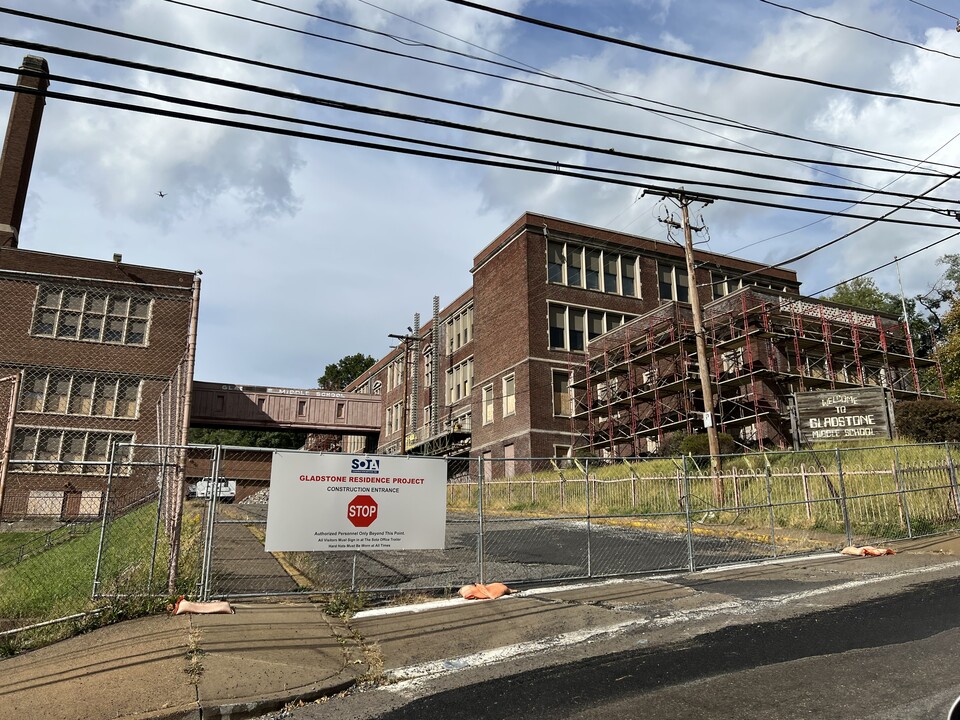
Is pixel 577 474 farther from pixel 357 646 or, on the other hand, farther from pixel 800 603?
pixel 357 646

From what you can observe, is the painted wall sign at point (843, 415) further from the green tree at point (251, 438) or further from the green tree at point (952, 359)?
the green tree at point (251, 438)

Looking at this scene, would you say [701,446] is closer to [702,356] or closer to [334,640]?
[702,356]

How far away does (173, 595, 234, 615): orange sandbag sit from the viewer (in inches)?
302

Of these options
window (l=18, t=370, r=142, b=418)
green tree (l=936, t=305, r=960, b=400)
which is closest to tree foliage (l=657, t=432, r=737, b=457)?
green tree (l=936, t=305, r=960, b=400)

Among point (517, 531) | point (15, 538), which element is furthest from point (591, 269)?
point (15, 538)

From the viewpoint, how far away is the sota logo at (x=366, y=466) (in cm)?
904

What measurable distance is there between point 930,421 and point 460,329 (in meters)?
31.8

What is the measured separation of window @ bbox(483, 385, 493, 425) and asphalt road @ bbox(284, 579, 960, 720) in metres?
33.4

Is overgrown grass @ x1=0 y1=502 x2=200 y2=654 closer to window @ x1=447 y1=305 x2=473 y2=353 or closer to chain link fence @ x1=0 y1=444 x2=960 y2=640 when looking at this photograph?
chain link fence @ x1=0 y1=444 x2=960 y2=640

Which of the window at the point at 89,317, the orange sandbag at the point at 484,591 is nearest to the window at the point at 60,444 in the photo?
the window at the point at 89,317

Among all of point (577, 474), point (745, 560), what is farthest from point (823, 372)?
point (745, 560)

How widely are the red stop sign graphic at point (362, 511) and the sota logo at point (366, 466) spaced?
1.12 ft

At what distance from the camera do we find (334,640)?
22.9 ft

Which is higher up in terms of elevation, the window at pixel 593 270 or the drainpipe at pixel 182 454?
the window at pixel 593 270
